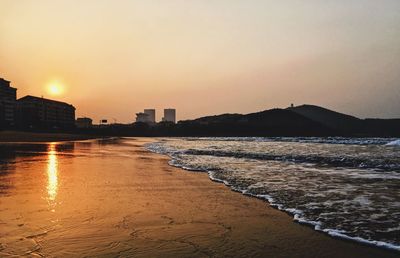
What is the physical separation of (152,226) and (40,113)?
12736 cm

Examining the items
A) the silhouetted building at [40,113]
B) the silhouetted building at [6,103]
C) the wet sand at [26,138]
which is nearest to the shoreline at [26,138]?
the wet sand at [26,138]

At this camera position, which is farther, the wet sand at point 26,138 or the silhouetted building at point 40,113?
the silhouetted building at point 40,113

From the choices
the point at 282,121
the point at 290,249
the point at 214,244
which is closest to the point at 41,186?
the point at 214,244

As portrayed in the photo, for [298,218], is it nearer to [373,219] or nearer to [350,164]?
[373,219]

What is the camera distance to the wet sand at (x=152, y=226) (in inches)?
197

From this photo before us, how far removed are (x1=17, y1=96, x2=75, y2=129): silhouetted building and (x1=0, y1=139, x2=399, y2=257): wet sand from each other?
4238 inches

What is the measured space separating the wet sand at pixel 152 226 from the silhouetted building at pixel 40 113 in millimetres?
107639

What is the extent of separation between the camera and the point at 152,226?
6281 millimetres

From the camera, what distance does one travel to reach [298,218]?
7020mm

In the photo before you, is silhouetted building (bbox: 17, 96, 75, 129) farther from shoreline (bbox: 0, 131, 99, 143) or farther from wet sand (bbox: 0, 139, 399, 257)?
wet sand (bbox: 0, 139, 399, 257)

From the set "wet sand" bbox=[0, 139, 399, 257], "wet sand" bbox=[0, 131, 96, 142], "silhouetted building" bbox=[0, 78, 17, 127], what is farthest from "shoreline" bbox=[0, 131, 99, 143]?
"wet sand" bbox=[0, 139, 399, 257]

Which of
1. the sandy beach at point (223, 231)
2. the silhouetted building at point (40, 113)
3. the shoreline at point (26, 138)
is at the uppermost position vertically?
the silhouetted building at point (40, 113)

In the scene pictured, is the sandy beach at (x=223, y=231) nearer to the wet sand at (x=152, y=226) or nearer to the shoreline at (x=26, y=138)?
the wet sand at (x=152, y=226)

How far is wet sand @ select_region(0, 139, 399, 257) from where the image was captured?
5000 millimetres
